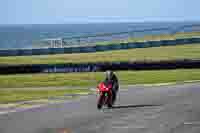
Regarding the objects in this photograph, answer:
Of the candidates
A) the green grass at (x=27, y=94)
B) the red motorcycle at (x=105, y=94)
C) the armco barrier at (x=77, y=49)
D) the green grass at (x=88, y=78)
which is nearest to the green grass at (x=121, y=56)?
the armco barrier at (x=77, y=49)

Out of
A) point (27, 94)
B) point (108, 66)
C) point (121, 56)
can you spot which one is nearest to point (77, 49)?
point (121, 56)

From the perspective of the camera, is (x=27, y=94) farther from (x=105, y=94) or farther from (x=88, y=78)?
(x=105, y=94)

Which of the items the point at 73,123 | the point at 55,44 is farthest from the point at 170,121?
the point at 55,44

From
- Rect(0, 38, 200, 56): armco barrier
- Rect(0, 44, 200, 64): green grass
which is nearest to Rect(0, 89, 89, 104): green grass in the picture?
Rect(0, 44, 200, 64): green grass

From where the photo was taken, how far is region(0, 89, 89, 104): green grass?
32.7 meters

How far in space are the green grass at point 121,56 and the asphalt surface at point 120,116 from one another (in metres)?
26.5

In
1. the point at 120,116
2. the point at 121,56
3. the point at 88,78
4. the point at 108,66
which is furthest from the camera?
the point at 121,56

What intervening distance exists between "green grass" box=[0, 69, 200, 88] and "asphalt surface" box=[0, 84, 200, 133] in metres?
9.30

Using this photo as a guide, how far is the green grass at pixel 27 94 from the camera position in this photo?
107 ft

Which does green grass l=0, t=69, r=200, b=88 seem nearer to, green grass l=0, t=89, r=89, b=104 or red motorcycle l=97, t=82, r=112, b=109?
→ green grass l=0, t=89, r=89, b=104

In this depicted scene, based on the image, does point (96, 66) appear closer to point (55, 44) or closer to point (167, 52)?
point (167, 52)

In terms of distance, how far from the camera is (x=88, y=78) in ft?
145

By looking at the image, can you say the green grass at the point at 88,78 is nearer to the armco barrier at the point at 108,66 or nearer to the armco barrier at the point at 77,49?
the armco barrier at the point at 108,66

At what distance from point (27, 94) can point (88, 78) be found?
9218mm
